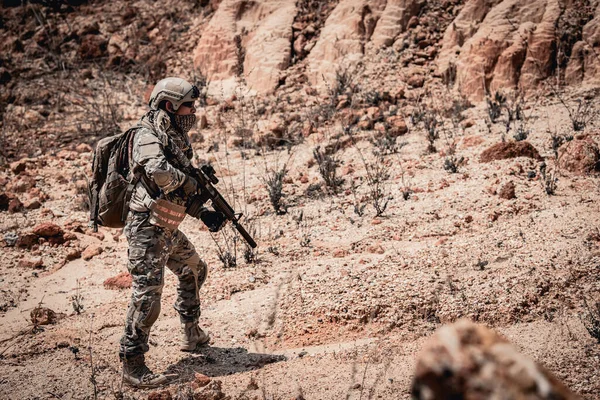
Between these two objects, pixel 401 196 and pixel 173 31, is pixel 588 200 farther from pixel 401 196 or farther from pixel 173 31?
pixel 173 31

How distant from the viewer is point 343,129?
24.2 feet

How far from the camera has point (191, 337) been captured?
3580 millimetres

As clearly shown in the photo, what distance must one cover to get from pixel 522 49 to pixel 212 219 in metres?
5.64

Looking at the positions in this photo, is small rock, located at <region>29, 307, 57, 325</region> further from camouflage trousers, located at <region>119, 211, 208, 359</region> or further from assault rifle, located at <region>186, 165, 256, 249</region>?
assault rifle, located at <region>186, 165, 256, 249</region>

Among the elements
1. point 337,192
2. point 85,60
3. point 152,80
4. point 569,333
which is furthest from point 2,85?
point 569,333

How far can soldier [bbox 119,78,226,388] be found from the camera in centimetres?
308

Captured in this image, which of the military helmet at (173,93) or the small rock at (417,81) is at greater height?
the military helmet at (173,93)

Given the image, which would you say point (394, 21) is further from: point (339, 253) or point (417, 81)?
point (339, 253)

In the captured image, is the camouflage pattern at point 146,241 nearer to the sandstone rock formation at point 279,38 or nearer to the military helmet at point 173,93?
the military helmet at point 173,93

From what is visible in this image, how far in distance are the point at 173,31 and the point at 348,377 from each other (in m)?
9.89

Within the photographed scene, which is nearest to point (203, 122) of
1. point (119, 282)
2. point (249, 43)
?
point (249, 43)

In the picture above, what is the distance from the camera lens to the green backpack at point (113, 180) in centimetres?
325

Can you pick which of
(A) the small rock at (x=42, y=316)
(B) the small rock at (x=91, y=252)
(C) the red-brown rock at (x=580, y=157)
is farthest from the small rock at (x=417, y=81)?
(A) the small rock at (x=42, y=316)

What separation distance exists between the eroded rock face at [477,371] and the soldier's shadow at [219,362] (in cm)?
250
